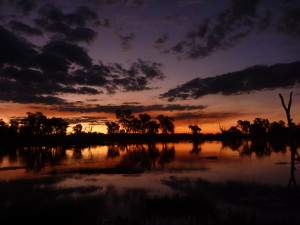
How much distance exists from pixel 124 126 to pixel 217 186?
148m

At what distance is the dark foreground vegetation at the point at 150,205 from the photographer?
14.2 metres

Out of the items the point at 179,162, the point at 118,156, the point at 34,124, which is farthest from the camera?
the point at 34,124

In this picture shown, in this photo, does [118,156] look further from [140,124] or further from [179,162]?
[140,124]

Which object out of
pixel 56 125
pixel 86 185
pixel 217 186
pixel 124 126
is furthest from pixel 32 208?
pixel 124 126

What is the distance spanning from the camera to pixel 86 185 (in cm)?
2441

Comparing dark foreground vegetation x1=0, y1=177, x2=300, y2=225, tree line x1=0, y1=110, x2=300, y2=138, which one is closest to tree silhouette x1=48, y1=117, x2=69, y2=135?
tree line x1=0, y1=110, x2=300, y2=138

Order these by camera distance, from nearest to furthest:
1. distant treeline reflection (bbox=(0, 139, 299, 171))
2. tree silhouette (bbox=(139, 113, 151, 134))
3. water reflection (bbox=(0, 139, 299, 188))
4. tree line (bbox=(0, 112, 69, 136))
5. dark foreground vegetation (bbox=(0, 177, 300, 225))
Result: dark foreground vegetation (bbox=(0, 177, 300, 225)) → water reflection (bbox=(0, 139, 299, 188)) → distant treeline reflection (bbox=(0, 139, 299, 171)) → tree line (bbox=(0, 112, 69, 136)) → tree silhouette (bbox=(139, 113, 151, 134))

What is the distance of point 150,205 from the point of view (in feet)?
54.5

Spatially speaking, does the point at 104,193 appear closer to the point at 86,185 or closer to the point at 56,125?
the point at 86,185

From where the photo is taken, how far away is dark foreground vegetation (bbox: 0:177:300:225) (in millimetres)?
14219

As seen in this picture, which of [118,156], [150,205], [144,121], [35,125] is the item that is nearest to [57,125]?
[35,125]

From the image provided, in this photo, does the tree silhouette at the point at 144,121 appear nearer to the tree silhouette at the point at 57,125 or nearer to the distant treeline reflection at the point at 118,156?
the tree silhouette at the point at 57,125

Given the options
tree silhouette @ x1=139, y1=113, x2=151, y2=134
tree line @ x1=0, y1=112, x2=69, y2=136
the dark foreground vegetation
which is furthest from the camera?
tree silhouette @ x1=139, y1=113, x2=151, y2=134

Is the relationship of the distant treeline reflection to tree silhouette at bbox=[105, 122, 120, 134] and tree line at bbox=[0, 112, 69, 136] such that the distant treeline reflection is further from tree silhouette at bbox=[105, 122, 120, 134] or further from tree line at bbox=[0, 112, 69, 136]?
tree silhouette at bbox=[105, 122, 120, 134]
